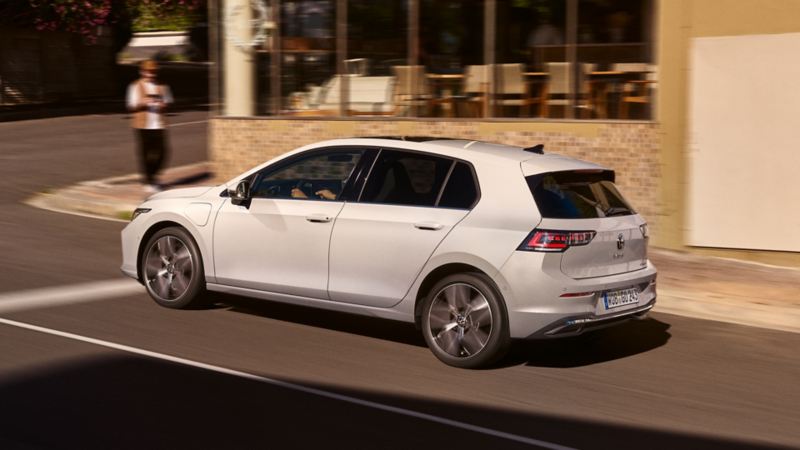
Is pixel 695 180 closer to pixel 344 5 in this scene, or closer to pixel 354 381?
pixel 344 5

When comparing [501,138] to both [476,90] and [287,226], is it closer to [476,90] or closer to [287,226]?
[476,90]

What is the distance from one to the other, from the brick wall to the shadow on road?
25.4ft

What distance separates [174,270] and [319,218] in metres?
1.66

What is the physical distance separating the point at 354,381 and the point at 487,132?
332 inches

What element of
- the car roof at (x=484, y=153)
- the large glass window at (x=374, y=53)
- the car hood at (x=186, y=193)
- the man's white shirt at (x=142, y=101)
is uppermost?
the large glass window at (x=374, y=53)

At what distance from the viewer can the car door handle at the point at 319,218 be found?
8250 mm

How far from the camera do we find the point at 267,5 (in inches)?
687

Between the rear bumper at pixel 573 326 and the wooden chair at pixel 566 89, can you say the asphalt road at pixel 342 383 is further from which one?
the wooden chair at pixel 566 89

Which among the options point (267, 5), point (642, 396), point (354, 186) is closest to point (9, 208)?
point (267, 5)

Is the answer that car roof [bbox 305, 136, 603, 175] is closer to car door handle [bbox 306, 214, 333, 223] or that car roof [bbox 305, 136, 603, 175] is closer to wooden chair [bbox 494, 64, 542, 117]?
car door handle [bbox 306, 214, 333, 223]

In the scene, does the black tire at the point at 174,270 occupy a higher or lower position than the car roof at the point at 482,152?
lower

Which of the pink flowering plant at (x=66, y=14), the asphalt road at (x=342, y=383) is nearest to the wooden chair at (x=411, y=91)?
the asphalt road at (x=342, y=383)

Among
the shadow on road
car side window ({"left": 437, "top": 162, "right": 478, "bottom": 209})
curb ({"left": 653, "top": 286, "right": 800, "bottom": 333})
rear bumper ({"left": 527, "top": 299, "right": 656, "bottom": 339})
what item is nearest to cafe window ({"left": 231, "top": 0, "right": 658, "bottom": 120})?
curb ({"left": 653, "top": 286, "right": 800, "bottom": 333})

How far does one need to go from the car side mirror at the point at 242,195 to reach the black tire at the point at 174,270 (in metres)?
0.58
